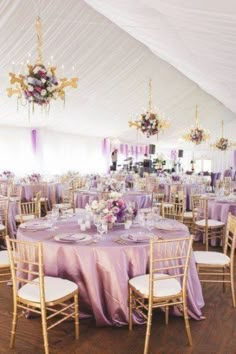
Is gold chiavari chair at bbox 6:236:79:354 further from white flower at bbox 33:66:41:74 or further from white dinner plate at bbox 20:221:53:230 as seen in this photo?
white flower at bbox 33:66:41:74

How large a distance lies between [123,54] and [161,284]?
779 centimetres

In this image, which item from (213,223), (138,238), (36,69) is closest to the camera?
(138,238)

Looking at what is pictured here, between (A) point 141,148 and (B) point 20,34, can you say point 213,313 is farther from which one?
(A) point 141,148

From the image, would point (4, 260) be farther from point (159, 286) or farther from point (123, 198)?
point (123, 198)

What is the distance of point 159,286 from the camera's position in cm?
296

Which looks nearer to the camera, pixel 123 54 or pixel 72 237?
pixel 72 237

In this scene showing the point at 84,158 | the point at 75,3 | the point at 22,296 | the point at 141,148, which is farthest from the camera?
the point at 141,148

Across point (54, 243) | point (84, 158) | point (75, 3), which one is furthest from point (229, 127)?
point (54, 243)

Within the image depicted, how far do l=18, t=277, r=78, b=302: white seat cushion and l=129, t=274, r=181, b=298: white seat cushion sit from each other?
0.56m

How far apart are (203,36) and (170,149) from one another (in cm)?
2120

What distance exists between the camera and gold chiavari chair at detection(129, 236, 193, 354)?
2.82m

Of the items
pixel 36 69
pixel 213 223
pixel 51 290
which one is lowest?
pixel 51 290

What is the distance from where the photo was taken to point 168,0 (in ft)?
9.93

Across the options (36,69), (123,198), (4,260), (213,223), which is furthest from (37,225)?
(123,198)
